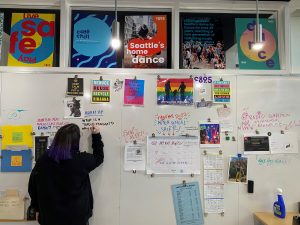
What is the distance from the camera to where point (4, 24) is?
2414 millimetres

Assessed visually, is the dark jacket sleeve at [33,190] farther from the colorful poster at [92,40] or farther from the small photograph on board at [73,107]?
the colorful poster at [92,40]

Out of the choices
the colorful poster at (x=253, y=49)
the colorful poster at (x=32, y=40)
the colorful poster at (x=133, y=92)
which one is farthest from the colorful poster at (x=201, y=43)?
the colorful poster at (x=32, y=40)

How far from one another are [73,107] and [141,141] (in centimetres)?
64

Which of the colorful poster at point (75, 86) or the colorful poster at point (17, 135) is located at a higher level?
the colorful poster at point (75, 86)

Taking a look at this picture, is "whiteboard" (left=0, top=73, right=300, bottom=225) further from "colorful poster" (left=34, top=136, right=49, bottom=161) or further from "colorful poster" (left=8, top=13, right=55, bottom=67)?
"colorful poster" (left=8, top=13, right=55, bottom=67)

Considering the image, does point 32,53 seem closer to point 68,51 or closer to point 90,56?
point 68,51

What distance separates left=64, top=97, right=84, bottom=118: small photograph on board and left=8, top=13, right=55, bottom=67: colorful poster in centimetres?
38

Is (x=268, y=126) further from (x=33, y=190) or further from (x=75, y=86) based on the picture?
(x=33, y=190)

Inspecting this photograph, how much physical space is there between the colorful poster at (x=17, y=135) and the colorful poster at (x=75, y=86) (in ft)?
1.49

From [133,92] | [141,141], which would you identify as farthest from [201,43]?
[141,141]

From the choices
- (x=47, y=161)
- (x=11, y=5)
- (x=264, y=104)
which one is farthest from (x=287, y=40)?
(x=11, y=5)

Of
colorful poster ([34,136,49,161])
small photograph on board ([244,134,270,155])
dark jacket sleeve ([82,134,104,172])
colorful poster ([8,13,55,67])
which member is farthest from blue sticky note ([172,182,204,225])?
colorful poster ([8,13,55,67])

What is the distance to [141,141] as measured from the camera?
7.52 feet

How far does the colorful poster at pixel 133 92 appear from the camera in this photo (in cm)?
230
